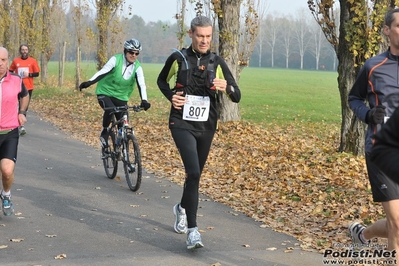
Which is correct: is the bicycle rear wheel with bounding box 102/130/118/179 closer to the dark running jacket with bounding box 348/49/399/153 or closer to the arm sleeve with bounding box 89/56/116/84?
the arm sleeve with bounding box 89/56/116/84

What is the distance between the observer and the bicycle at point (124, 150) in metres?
10.1

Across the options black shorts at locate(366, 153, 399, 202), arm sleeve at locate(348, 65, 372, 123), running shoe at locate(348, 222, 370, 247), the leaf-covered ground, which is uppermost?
arm sleeve at locate(348, 65, 372, 123)

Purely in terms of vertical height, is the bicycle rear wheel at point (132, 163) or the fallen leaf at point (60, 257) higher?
the bicycle rear wheel at point (132, 163)

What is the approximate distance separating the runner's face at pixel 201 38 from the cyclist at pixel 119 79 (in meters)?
3.69

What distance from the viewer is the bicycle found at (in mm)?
10117

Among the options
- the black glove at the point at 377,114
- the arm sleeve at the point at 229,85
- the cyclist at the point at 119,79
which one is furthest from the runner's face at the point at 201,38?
the cyclist at the point at 119,79

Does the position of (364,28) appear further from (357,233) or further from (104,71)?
(357,233)

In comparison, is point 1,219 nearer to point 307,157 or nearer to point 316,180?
point 316,180

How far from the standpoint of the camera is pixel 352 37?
12.0 m

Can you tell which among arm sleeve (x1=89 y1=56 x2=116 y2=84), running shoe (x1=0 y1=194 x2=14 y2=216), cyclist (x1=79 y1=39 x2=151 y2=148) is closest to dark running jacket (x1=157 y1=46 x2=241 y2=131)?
running shoe (x1=0 y1=194 x2=14 y2=216)

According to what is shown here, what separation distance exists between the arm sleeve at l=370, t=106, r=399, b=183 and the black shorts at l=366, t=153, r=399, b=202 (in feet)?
2.52

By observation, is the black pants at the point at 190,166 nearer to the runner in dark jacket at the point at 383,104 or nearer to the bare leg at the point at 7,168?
the runner in dark jacket at the point at 383,104

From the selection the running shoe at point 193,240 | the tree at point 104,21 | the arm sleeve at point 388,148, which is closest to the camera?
the arm sleeve at point 388,148

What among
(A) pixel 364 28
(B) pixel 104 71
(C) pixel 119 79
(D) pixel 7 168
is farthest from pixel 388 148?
(A) pixel 364 28
